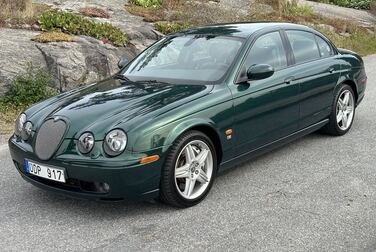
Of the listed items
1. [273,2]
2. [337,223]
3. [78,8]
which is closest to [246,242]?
[337,223]

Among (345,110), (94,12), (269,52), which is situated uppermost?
(269,52)

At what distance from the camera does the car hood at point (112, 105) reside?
4099mm

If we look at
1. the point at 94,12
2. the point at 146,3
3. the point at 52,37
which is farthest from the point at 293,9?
the point at 52,37

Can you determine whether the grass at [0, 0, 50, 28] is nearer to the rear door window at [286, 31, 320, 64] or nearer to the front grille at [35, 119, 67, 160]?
the rear door window at [286, 31, 320, 64]

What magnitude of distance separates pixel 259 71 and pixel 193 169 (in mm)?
1186

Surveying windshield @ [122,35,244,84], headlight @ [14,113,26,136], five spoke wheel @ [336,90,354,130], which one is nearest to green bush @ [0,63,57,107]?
windshield @ [122,35,244,84]

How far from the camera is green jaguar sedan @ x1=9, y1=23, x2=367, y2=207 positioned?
157 inches

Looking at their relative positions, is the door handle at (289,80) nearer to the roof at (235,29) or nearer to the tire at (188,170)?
the roof at (235,29)

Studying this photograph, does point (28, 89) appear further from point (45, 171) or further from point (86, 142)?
point (86, 142)

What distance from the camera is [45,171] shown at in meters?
4.15

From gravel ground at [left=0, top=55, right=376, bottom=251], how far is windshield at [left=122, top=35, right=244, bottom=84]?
109cm

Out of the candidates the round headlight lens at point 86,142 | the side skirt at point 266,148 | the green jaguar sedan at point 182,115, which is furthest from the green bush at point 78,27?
the round headlight lens at point 86,142

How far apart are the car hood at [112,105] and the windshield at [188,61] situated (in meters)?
0.22

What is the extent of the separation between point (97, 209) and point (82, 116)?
0.82m
